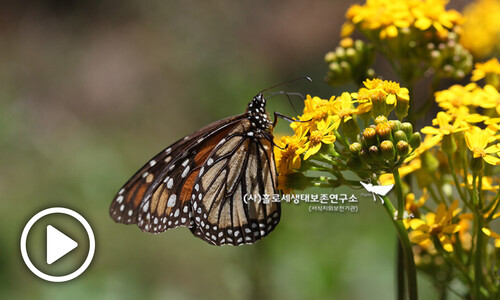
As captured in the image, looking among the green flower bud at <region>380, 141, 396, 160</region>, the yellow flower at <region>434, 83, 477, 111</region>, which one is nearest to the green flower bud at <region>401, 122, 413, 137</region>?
the green flower bud at <region>380, 141, 396, 160</region>

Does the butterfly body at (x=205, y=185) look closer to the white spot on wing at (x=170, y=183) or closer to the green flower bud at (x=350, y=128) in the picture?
the white spot on wing at (x=170, y=183)

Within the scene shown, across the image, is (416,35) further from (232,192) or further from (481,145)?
(232,192)

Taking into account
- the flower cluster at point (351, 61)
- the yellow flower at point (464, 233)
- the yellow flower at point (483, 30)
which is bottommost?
the yellow flower at point (464, 233)

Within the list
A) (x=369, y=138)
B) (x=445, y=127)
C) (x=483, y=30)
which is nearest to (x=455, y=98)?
(x=445, y=127)

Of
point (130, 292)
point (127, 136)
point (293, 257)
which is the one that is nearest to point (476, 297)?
point (293, 257)

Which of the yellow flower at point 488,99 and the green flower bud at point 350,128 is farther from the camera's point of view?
the yellow flower at point 488,99

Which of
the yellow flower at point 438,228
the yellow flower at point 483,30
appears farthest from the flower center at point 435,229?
the yellow flower at point 483,30

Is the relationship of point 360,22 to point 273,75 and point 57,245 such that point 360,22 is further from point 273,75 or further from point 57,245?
point 273,75
